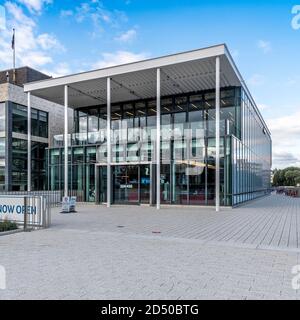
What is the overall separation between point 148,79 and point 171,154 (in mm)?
5305

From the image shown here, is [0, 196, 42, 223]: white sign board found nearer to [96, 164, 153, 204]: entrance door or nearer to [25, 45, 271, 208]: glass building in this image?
[25, 45, 271, 208]: glass building

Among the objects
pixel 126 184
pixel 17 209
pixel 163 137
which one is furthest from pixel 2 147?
pixel 17 209

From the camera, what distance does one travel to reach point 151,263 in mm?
6387

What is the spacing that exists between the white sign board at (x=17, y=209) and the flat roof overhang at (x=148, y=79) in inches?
476

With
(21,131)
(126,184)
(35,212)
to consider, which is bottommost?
(35,212)

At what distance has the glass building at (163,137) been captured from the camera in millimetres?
20125

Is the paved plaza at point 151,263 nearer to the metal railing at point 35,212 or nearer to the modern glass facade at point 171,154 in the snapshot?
the metal railing at point 35,212

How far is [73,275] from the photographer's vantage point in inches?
218

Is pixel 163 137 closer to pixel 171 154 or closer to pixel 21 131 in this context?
pixel 171 154

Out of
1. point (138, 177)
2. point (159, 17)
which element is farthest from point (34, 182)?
point (159, 17)

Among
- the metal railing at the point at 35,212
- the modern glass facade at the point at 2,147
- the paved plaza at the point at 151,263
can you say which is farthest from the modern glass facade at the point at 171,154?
the metal railing at the point at 35,212

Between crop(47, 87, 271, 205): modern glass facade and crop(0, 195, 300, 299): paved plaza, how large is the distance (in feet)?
32.2

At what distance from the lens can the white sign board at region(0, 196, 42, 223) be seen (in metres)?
11.2

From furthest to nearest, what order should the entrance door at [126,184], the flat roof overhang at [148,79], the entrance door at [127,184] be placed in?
the entrance door at [126,184], the entrance door at [127,184], the flat roof overhang at [148,79]
